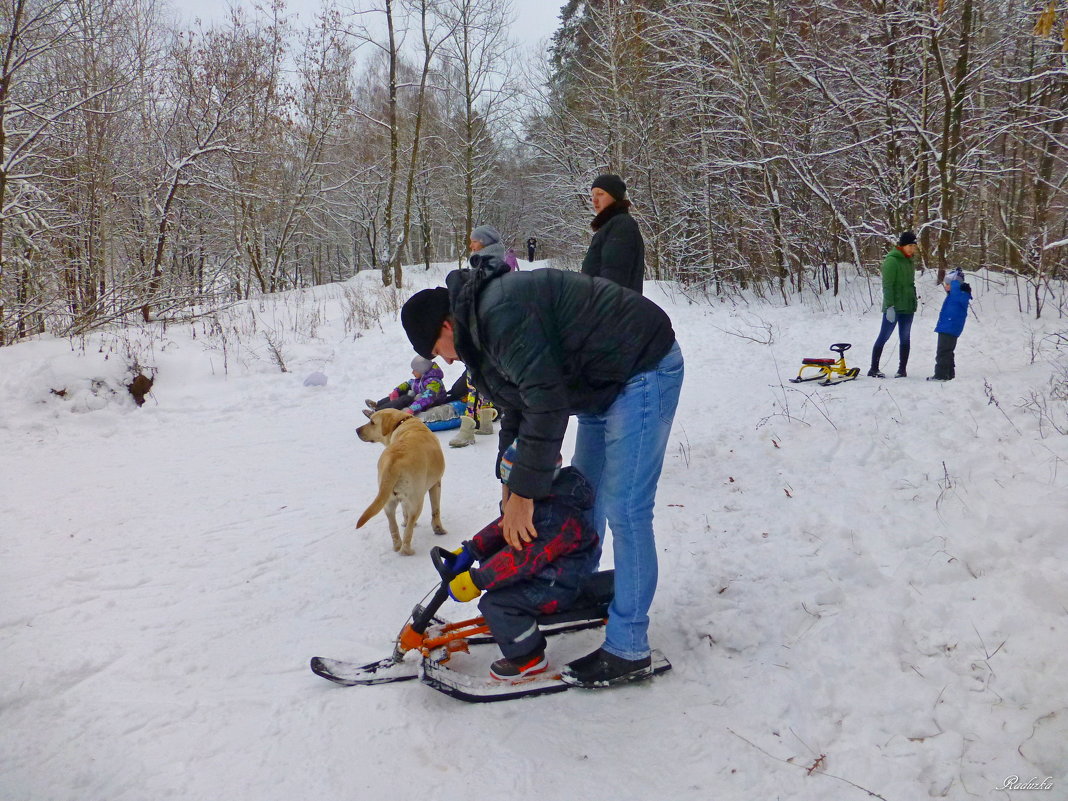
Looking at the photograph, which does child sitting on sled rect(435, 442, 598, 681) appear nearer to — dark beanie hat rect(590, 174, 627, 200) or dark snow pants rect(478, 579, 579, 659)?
dark snow pants rect(478, 579, 579, 659)

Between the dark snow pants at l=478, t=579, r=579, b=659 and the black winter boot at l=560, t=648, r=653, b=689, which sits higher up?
the dark snow pants at l=478, t=579, r=579, b=659

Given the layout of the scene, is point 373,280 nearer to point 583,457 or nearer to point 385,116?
point 385,116

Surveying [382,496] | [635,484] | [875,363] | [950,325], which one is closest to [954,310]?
[950,325]

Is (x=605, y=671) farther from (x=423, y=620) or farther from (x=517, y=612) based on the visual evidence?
(x=423, y=620)

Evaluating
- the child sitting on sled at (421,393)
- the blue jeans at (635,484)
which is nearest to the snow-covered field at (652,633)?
the blue jeans at (635,484)

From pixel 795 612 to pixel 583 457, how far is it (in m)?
1.30

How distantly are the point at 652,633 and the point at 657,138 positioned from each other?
54.5 feet

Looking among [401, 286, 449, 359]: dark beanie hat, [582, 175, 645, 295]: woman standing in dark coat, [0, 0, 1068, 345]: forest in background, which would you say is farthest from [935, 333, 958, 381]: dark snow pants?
[401, 286, 449, 359]: dark beanie hat

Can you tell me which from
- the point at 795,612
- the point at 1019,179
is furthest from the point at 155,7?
the point at 1019,179

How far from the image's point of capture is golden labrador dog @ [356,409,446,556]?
385 centimetres

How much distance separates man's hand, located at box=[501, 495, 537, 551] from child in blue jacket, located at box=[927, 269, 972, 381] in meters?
6.90

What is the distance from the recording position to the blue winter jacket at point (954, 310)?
7.33 m

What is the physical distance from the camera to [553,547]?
262cm

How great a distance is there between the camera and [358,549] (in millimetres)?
4172
